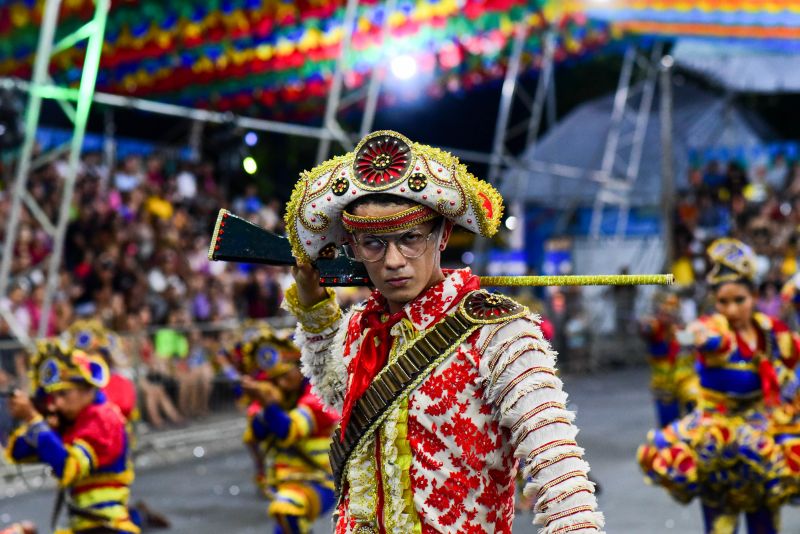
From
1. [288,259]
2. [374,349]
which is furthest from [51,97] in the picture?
[374,349]

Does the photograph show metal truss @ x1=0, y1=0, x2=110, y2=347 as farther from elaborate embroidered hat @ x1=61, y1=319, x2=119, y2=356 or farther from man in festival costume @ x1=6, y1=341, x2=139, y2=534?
man in festival costume @ x1=6, y1=341, x2=139, y2=534

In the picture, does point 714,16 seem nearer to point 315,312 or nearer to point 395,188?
point 315,312

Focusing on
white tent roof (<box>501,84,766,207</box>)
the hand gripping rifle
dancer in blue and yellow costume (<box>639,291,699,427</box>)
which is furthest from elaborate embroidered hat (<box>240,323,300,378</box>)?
white tent roof (<box>501,84,766,207</box>)

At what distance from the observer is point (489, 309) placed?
9.67 feet

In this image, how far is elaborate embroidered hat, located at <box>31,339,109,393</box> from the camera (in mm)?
5543

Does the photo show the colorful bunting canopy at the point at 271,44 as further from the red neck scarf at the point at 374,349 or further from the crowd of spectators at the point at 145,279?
the red neck scarf at the point at 374,349

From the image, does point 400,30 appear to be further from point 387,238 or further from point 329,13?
point 387,238

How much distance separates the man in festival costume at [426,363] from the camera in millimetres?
2877

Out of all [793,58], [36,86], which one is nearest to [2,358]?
[36,86]

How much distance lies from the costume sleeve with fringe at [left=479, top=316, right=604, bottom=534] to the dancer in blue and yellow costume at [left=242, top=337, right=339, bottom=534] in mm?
3389

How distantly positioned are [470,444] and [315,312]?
0.73 meters

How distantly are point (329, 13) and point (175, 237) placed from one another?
3.77m

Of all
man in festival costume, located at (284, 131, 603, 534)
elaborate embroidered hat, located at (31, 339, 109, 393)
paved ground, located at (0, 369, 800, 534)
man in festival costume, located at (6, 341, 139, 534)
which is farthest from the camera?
paved ground, located at (0, 369, 800, 534)

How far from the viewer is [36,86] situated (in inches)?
369
